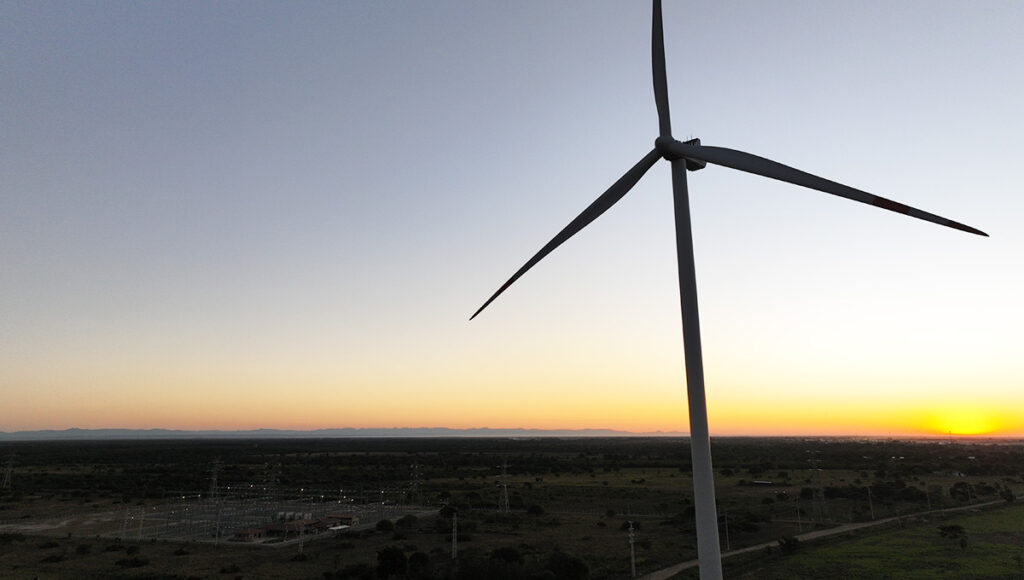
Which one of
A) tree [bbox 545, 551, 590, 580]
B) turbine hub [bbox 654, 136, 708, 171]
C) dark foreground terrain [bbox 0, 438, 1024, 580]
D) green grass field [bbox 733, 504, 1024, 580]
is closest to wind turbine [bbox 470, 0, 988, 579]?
turbine hub [bbox 654, 136, 708, 171]

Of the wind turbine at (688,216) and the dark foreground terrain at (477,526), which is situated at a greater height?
the wind turbine at (688,216)

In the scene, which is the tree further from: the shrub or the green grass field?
the shrub

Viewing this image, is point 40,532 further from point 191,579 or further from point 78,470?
point 78,470

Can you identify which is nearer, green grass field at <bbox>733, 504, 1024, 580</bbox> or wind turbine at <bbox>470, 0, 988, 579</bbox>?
wind turbine at <bbox>470, 0, 988, 579</bbox>

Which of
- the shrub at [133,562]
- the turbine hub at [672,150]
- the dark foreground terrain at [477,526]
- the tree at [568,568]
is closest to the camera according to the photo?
the turbine hub at [672,150]

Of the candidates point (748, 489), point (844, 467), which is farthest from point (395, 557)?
point (844, 467)

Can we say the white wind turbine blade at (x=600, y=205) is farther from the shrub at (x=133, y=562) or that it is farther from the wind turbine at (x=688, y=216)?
the shrub at (x=133, y=562)

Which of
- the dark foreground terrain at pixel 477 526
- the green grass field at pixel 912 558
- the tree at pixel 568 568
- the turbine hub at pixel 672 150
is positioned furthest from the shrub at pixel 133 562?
the turbine hub at pixel 672 150

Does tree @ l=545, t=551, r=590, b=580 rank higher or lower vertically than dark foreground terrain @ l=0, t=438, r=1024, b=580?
higher

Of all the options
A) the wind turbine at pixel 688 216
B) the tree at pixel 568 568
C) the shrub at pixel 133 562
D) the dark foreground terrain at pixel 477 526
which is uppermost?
the wind turbine at pixel 688 216

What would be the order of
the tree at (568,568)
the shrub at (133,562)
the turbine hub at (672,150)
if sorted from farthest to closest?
1. the shrub at (133,562)
2. the tree at (568,568)
3. the turbine hub at (672,150)
